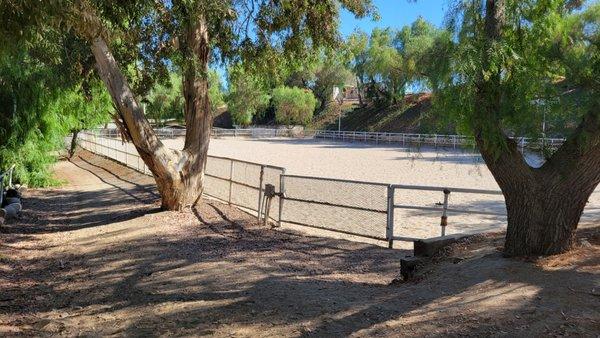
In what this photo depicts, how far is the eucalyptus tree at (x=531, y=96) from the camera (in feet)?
19.6

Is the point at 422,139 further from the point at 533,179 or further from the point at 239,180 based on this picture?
the point at 239,180

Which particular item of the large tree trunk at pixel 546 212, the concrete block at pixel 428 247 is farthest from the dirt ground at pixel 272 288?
the concrete block at pixel 428 247

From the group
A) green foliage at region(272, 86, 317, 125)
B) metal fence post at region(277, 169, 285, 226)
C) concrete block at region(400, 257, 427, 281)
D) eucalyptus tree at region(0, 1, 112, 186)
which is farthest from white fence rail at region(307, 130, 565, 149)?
green foliage at region(272, 86, 317, 125)

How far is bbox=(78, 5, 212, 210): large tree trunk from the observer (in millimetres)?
12883

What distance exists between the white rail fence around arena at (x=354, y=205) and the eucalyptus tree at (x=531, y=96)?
10.4ft

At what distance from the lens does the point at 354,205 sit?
1201cm

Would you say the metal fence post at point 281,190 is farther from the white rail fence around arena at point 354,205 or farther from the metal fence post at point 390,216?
the metal fence post at point 390,216

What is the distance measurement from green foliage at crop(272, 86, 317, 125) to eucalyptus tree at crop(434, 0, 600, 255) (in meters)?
84.1

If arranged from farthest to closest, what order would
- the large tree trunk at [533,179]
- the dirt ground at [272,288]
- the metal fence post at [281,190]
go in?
the metal fence post at [281,190], the large tree trunk at [533,179], the dirt ground at [272,288]

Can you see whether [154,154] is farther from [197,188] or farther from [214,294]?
[214,294]

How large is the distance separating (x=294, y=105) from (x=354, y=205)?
80.2m

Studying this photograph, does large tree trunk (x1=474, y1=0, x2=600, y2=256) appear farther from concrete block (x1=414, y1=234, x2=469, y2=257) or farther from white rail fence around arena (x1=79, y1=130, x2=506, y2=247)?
white rail fence around arena (x1=79, y1=130, x2=506, y2=247)

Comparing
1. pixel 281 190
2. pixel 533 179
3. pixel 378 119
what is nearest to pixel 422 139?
pixel 533 179

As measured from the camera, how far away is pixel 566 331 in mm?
4520
